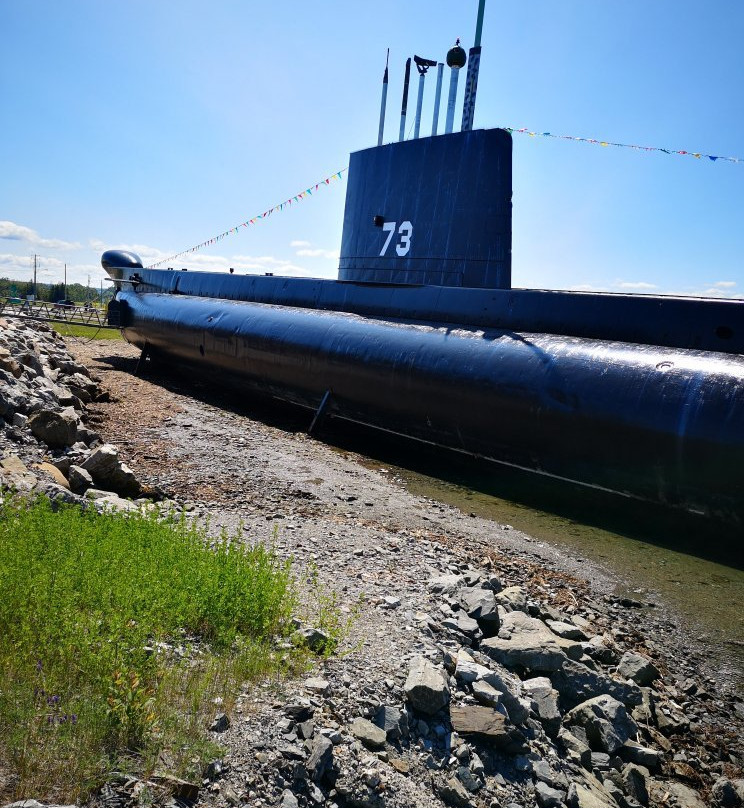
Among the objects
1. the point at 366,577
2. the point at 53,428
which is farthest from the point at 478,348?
the point at 53,428

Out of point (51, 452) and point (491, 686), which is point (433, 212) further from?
point (491, 686)

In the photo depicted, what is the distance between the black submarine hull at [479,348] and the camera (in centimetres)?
668

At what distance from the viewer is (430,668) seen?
3615 millimetres

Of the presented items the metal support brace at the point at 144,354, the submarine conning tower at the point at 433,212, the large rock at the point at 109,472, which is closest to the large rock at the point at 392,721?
the large rock at the point at 109,472

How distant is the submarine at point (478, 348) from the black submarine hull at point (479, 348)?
0.9 inches

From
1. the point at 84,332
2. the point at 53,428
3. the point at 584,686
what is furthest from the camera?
the point at 84,332

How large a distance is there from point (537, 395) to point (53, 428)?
5.80m

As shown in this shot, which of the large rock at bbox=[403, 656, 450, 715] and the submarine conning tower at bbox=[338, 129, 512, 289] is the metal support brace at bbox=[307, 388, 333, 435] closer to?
the submarine conning tower at bbox=[338, 129, 512, 289]

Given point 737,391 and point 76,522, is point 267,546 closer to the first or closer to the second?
point 76,522

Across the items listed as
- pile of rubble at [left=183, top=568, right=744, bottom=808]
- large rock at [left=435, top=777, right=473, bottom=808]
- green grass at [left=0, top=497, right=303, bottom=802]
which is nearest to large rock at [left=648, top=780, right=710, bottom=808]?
pile of rubble at [left=183, top=568, right=744, bottom=808]

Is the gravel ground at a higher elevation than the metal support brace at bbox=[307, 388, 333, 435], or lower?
lower

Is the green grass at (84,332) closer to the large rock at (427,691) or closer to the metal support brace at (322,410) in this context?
the metal support brace at (322,410)

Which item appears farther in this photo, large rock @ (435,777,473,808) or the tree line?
the tree line

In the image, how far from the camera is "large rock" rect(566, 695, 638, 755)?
151 inches
